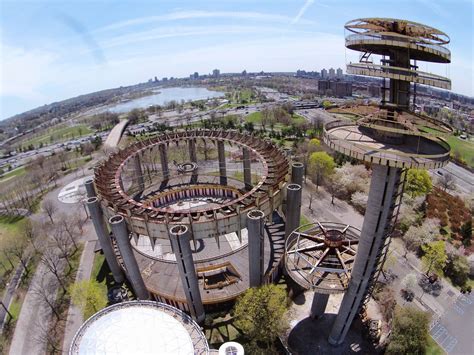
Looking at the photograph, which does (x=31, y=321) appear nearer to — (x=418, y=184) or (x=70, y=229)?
(x=70, y=229)

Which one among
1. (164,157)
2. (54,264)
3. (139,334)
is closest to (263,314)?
(139,334)

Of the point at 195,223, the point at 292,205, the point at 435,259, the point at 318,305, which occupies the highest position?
the point at 195,223

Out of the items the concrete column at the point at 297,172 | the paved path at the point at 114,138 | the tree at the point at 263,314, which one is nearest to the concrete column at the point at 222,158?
the concrete column at the point at 297,172

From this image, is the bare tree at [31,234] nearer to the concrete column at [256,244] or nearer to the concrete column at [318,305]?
the concrete column at [256,244]

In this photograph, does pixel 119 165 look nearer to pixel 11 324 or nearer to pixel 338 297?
pixel 11 324

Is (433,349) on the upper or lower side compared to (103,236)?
lower

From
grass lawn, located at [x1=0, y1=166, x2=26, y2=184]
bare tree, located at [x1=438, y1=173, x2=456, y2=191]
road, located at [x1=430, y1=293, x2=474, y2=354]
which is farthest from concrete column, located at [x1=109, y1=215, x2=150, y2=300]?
grass lawn, located at [x1=0, y1=166, x2=26, y2=184]

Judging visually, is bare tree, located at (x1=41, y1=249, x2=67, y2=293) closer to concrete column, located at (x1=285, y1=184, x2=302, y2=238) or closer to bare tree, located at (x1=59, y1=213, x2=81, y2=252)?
bare tree, located at (x1=59, y1=213, x2=81, y2=252)
